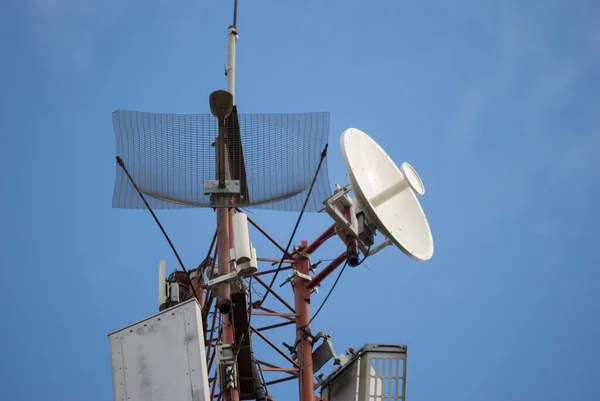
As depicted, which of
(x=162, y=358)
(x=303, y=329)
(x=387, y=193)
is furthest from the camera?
(x=303, y=329)

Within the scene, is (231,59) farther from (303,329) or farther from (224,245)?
(303,329)

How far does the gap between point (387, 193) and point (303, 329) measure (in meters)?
3.44

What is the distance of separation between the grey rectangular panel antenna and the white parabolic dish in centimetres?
540

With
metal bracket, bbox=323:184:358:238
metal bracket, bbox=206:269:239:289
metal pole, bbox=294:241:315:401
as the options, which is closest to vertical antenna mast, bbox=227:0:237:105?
metal bracket, bbox=323:184:358:238

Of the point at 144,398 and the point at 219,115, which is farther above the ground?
the point at 219,115

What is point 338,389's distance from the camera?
20188mm

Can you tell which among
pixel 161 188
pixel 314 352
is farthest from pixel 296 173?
pixel 314 352

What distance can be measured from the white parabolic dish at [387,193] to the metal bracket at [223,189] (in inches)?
81.1

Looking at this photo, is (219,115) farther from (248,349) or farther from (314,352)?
(314,352)

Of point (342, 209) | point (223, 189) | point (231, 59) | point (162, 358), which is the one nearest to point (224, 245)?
point (223, 189)

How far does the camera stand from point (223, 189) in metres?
18.2

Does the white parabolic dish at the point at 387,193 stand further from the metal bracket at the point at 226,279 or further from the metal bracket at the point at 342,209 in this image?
the metal bracket at the point at 226,279

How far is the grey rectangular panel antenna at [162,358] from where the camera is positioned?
13.9 m

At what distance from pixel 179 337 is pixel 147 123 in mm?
5542
